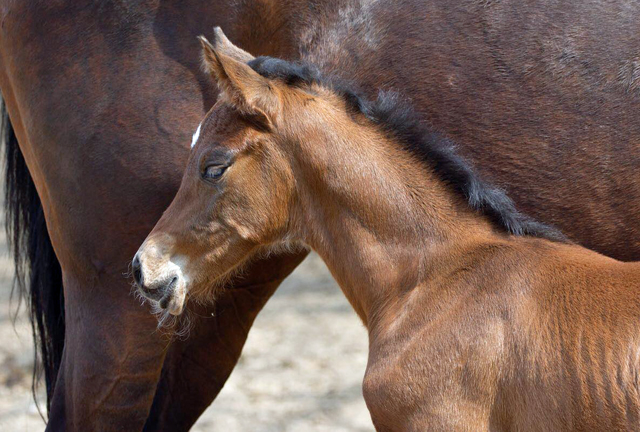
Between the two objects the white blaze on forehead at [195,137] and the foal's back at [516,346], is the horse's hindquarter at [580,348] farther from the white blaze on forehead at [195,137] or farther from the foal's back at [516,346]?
the white blaze on forehead at [195,137]

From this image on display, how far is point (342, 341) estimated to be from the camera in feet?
19.8

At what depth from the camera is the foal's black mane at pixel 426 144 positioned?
273 cm

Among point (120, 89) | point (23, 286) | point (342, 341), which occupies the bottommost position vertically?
point (342, 341)

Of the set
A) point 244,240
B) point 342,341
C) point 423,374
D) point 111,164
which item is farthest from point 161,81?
point 342,341

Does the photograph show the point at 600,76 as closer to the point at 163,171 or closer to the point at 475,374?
the point at 475,374

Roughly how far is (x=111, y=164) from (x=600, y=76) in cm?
169

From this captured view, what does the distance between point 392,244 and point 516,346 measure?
1.72 feet

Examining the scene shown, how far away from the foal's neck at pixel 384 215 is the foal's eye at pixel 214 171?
26cm

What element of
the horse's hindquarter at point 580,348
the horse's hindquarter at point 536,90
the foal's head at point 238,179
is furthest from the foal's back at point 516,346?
the foal's head at point 238,179

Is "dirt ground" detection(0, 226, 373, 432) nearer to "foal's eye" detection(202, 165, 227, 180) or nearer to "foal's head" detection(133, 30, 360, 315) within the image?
"foal's head" detection(133, 30, 360, 315)

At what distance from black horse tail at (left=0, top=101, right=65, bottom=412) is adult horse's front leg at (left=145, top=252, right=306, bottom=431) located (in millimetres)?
498

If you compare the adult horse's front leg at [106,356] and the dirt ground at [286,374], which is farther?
the dirt ground at [286,374]

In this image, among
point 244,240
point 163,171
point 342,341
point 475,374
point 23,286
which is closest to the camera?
point 475,374

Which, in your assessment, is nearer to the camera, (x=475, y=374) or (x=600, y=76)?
(x=475, y=374)
